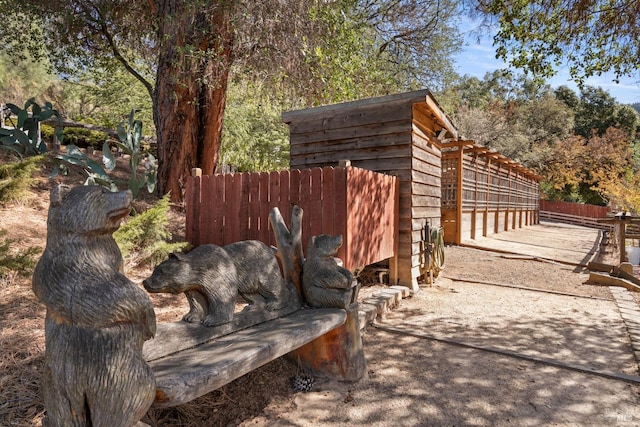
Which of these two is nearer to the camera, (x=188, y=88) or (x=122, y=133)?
(x=122, y=133)

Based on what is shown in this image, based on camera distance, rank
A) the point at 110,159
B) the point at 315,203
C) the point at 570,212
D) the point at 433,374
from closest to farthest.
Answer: the point at 433,374, the point at 315,203, the point at 110,159, the point at 570,212

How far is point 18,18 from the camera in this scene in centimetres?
757

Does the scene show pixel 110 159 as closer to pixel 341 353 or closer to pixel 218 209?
pixel 218 209

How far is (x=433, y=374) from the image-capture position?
3.21 metres

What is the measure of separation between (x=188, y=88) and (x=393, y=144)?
12.7 feet

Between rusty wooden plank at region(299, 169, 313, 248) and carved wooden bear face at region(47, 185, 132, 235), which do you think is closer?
carved wooden bear face at region(47, 185, 132, 235)

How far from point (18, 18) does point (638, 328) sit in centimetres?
1160

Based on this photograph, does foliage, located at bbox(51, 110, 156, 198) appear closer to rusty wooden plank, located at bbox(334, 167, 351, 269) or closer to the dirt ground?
the dirt ground

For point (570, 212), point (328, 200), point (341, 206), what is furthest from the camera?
point (570, 212)

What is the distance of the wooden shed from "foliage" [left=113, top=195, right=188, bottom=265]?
264 cm

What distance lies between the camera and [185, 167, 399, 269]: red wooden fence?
4.55 metres

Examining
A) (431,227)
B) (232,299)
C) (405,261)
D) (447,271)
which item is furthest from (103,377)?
(447,271)

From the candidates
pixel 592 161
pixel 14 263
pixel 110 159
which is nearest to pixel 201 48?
pixel 110 159

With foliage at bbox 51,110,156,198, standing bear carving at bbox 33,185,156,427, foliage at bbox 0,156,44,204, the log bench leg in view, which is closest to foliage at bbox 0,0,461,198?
foliage at bbox 51,110,156,198
